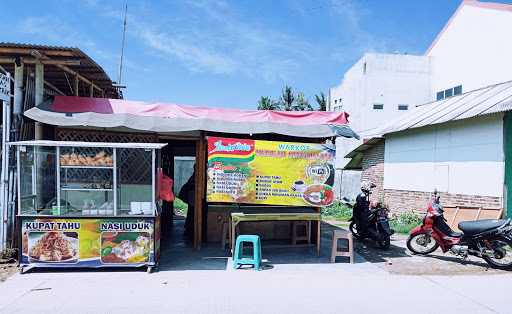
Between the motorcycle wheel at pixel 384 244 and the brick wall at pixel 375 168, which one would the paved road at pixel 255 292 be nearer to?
the motorcycle wheel at pixel 384 244

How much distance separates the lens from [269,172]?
24.9 ft

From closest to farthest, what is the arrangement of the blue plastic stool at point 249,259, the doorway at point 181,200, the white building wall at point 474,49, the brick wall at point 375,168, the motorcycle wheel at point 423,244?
the blue plastic stool at point 249,259, the motorcycle wheel at point 423,244, the doorway at point 181,200, the brick wall at point 375,168, the white building wall at point 474,49

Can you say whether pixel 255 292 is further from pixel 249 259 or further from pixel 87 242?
pixel 87 242

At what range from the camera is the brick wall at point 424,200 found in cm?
991

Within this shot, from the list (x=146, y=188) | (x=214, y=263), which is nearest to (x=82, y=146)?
(x=146, y=188)

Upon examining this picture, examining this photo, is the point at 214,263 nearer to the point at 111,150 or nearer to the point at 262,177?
the point at 262,177

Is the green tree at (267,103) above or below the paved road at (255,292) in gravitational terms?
above

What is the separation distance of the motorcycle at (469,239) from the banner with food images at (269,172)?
218 centimetres

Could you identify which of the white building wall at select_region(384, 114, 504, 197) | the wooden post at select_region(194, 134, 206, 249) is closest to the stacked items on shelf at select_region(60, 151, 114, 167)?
the wooden post at select_region(194, 134, 206, 249)

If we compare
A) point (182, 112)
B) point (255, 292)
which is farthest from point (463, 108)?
point (255, 292)

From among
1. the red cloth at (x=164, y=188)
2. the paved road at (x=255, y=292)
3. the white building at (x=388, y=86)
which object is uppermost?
the white building at (x=388, y=86)

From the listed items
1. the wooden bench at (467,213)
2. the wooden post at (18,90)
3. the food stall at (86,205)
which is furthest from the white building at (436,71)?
the wooden post at (18,90)

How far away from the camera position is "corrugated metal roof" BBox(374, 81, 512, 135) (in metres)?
9.57

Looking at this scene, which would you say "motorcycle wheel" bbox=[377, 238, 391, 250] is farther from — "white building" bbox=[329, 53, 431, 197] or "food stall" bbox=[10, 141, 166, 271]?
"white building" bbox=[329, 53, 431, 197]
